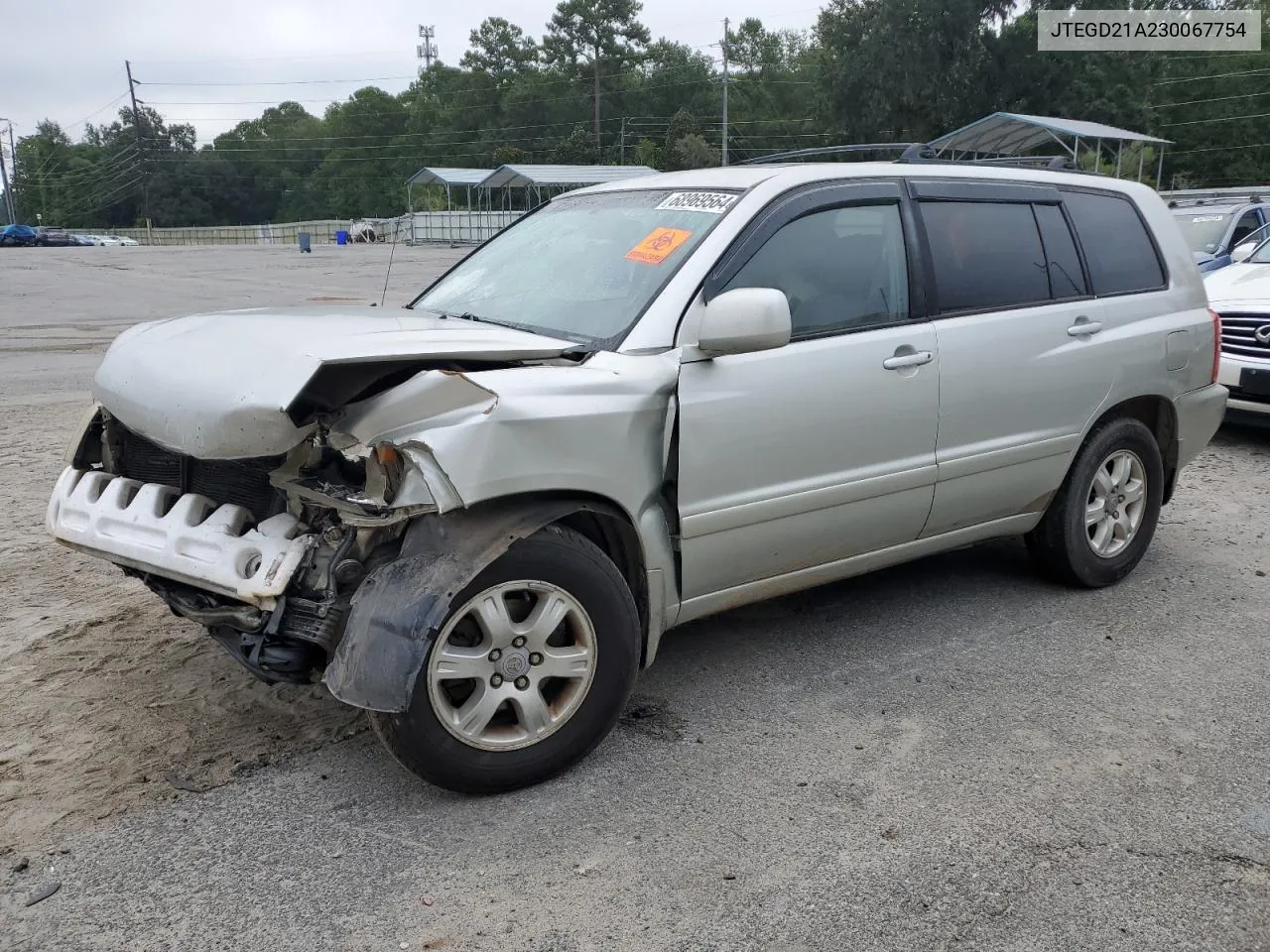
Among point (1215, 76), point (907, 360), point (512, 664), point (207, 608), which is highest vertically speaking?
point (1215, 76)

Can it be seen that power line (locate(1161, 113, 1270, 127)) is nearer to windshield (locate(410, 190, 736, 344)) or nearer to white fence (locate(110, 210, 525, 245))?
white fence (locate(110, 210, 525, 245))

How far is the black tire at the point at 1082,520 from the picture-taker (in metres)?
4.66

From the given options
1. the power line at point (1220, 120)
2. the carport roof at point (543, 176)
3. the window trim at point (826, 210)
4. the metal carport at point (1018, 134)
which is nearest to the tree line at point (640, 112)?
the power line at point (1220, 120)

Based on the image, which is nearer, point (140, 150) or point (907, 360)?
point (907, 360)

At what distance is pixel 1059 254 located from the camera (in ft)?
14.9

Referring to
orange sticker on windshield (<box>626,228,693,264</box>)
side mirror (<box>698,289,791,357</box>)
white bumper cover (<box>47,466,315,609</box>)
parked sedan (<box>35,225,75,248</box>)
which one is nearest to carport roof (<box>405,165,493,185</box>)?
parked sedan (<box>35,225,75,248</box>)

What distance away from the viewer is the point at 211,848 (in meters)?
2.79

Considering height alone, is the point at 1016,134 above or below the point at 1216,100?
below

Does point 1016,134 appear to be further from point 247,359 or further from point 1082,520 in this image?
point 247,359

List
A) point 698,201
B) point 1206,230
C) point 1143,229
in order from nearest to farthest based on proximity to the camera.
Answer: point 698,201 < point 1143,229 < point 1206,230

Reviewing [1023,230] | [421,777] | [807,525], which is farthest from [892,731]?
[1023,230]

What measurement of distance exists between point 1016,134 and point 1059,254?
21.1 m

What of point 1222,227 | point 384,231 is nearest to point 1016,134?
point 1222,227

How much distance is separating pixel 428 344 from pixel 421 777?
3.99 ft
